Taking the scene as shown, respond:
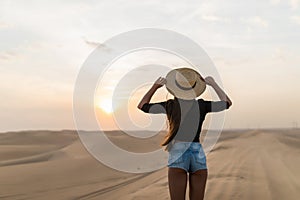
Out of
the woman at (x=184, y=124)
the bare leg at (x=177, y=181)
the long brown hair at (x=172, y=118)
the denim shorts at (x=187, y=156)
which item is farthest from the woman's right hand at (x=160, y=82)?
the bare leg at (x=177, y=181)

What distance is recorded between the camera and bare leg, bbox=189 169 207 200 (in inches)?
176

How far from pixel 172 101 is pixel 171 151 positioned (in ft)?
1.70

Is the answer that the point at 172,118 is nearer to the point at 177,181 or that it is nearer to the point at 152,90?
the point at 152,90

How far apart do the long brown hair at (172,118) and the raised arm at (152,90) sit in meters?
0.22

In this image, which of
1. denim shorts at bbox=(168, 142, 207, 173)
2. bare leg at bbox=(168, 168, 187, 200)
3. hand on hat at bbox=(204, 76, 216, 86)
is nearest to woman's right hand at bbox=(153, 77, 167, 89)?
hand on hat at bbox=(204, 76, 216, 86)

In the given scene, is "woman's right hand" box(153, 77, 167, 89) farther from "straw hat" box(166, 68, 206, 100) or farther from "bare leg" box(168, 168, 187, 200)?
"bare leg" box(168, 168, 187, 200)

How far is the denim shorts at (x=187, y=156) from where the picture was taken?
4398 millimetres

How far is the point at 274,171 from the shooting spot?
16391mm

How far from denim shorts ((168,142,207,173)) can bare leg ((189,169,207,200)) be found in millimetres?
66

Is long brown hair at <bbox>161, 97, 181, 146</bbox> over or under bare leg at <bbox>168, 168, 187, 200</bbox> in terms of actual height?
over

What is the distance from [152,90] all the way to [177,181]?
0.99 meters

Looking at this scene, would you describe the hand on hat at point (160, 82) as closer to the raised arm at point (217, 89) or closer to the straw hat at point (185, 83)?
the straw hat at point (185, 83)

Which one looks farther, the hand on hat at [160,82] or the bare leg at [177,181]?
the hand on hat at [160,82]

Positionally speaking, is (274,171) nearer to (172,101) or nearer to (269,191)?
(269,191)
